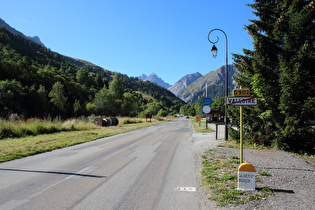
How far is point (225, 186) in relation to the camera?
5.09 m

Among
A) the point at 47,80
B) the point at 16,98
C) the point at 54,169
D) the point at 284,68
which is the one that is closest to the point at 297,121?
the point at 284,68

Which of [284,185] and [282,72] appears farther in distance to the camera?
[282,72]

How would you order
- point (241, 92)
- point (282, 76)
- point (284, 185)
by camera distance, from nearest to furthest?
point (284, 185)
point (241, 92)
point (282, 76)

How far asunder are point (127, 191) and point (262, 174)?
3956 mm

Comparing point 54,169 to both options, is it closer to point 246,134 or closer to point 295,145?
point 246,134

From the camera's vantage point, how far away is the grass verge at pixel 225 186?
4.30 metres

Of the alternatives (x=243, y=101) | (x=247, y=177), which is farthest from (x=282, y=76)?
(x=247, y=177)

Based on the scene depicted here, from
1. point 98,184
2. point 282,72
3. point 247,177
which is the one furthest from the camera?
point 282,72

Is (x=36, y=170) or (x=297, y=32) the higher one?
(x=297, y=32)

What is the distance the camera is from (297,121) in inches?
364

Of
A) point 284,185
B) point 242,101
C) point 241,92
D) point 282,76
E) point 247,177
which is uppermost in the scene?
point 282,76

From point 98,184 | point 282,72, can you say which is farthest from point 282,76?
point 98,184

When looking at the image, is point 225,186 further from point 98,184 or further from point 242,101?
point 98,184

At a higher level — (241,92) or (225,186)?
(241,92)
